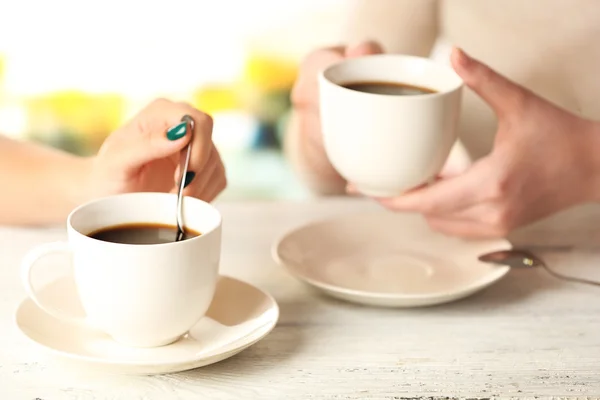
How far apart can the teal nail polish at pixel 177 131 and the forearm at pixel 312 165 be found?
0.54 m

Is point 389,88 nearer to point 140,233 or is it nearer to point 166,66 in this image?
point 140,233

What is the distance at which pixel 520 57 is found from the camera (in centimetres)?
141

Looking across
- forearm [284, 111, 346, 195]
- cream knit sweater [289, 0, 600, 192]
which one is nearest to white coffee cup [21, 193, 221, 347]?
forearm [284, 111, 346, 195]

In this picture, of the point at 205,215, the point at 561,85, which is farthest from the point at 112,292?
the point at 561,85

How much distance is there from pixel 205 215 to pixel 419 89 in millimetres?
343

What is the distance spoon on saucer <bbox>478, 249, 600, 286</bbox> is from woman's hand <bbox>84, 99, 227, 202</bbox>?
317 millimetres

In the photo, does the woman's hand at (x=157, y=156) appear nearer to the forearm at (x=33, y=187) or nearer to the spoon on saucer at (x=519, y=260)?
the forearm at (x=33, y=187)

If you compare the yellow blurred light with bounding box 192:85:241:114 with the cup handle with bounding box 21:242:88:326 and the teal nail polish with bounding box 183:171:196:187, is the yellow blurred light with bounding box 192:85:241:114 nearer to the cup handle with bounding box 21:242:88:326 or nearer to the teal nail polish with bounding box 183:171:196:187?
the teal nail polish with bounding box 183:171:196:187

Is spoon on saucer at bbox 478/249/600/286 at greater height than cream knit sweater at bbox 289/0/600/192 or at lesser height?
lesser

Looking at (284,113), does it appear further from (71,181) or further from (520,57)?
(71,181)

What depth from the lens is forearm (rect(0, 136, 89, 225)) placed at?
40.6 inches

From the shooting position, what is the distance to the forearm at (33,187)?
103 cm

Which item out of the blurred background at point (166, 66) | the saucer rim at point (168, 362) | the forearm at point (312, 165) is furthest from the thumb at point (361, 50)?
the blurred background at point (166, 66)

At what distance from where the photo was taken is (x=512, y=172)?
995mm
